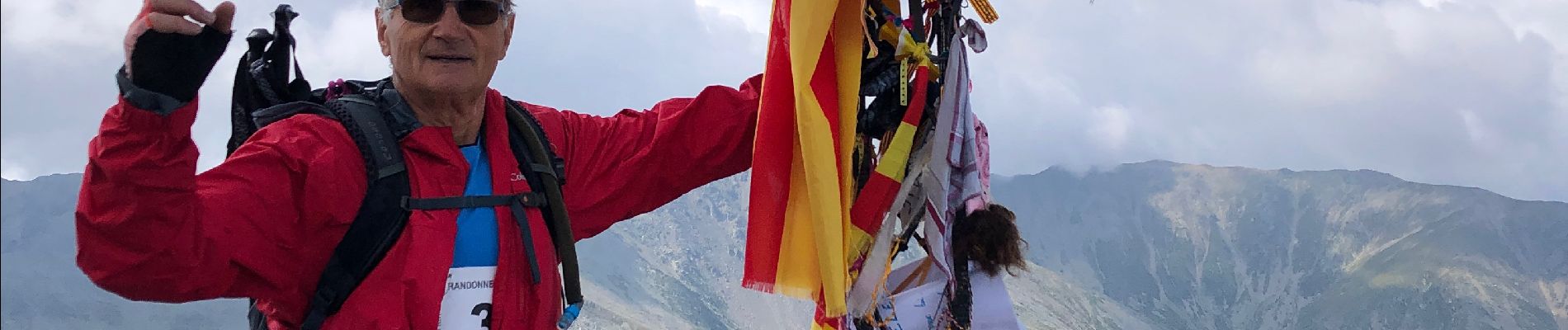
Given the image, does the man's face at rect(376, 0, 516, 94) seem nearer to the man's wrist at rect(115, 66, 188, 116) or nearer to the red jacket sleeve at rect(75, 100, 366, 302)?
the red jacket sleeve at rect(75, 100, 366, 302)

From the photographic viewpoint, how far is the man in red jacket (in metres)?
2.03

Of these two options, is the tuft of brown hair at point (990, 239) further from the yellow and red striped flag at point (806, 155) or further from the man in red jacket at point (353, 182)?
the man in red jacket at point (353, 182)

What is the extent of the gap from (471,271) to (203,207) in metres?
0.71

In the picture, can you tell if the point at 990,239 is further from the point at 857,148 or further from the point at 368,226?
the point at 368,226

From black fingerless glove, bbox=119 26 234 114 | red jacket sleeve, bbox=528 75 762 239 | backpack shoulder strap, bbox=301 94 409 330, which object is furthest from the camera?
red jacket sleeve, bbox=528 75 762 239

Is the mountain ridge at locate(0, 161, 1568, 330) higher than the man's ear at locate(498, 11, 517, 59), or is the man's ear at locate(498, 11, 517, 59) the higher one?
the man's ear at locate(498, 11, 517, 59)

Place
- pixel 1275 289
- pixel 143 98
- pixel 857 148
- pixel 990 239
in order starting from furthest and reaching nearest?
pixel 1275 289
pixel 990 239
pixel 857 148
pixel 143 98

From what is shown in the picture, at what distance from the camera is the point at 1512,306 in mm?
135000

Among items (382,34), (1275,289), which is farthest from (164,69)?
(1275,289)

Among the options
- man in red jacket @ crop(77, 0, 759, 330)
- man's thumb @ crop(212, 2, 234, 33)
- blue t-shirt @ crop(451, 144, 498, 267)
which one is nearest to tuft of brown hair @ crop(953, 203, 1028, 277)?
man in red jacket @ crop(77, 0, 759, 330)

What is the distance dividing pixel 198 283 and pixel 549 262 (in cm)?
93

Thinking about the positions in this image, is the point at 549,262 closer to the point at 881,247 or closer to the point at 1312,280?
the point at 881,247

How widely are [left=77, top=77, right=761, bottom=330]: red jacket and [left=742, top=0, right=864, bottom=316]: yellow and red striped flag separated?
212 millimetres

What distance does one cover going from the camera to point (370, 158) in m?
2.79
